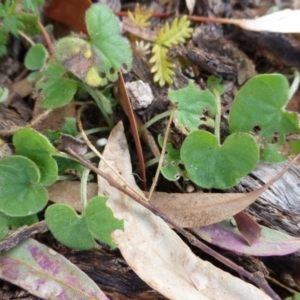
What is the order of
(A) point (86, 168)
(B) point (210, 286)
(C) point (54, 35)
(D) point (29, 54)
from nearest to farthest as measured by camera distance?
1. (B) point (210, 286)
2. (A) point (86, 168)
3. (D) point (29, 54)
4. (C) point (54, 35)

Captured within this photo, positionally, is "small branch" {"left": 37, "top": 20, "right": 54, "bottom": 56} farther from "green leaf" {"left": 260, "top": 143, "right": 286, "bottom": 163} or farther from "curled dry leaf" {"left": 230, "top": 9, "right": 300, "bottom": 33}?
"green leaf" {"left": 260, "top": 143, "right": 286, "bottom": 163}

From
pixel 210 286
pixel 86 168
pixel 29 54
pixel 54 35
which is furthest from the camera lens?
pixel 54 35

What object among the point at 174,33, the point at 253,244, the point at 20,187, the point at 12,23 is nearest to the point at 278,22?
the point at 174,33

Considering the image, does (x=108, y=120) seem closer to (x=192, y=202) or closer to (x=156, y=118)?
(x=156, y=118)

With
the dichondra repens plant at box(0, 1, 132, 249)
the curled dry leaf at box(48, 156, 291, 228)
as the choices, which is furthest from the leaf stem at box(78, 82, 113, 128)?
the curled dry leaf at box(48, 156, 291, 228)

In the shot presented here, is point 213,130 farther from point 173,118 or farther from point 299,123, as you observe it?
point 299,123

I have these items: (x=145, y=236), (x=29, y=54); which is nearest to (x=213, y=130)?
(x=145, y=236)
